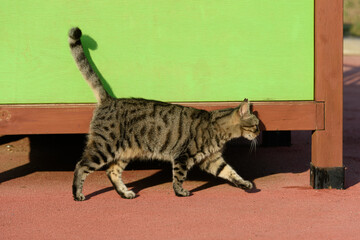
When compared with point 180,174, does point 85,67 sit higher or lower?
higher

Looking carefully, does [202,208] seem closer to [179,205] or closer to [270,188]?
[179,205]

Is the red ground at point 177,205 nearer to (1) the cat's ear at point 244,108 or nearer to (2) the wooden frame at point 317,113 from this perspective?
(2) the wooden frame at point 317,113

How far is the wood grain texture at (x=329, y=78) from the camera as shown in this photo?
6.23 m

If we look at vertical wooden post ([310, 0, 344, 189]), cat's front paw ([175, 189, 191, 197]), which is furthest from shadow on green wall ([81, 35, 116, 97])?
vertical wooden post ([310, 0, 344, 189])

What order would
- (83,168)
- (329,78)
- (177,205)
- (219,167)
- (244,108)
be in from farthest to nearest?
(219,167) < (329,78) < (244,108) < (83,168) < (177,205)

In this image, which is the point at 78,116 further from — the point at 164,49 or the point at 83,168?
the point at 164,49

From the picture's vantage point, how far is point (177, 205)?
18.8 ft

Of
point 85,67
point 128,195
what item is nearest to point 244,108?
point 128,195

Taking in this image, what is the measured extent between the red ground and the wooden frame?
36 cm

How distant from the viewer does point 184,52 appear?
632cm

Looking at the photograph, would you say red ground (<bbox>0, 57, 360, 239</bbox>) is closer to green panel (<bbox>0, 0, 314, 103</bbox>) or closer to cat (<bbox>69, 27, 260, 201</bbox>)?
cat (<bbox>69, 27, 260, 201</bbox>)

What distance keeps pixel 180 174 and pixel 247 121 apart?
87cm

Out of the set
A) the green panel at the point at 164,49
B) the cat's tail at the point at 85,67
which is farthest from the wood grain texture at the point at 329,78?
the cat's tail at the point at 85,67

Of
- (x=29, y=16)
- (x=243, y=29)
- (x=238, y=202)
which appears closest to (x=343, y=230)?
(x=238, y=202)
